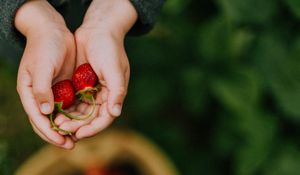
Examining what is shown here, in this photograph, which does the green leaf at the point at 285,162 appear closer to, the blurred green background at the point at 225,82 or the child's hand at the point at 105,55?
the blurred green background at the point at 225,82

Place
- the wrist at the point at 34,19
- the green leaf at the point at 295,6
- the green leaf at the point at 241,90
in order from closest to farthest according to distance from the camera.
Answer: the wrist at the point at 34,19, the green leaf at the point at 295,6, the green leaf at the point at 241,90

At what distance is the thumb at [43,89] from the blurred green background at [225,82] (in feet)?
1.44

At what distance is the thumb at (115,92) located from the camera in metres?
0.90

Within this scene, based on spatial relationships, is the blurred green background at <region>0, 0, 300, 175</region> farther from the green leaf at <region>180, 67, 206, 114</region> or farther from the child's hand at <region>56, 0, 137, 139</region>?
the child's hand at <region>56, 0, 137, 139</region>

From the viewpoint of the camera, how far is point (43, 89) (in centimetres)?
89

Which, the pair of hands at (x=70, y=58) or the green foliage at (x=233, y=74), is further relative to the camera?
the green foliage at (x=233, y=74)

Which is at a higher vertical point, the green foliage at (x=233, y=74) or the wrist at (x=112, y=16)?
the wrist at (x=112, y=16)

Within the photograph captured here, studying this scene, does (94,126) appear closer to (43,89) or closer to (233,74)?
(43,89)

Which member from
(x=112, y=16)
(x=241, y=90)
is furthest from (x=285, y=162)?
(x=112, y=16)

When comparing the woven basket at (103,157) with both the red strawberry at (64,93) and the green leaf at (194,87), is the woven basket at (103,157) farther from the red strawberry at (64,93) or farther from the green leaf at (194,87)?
the red strawberry at (64,93)

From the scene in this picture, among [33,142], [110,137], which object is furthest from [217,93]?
[33,142]

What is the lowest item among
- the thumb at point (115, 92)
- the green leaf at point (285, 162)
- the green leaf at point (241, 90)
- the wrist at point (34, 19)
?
the green leaf at point (285, 162)

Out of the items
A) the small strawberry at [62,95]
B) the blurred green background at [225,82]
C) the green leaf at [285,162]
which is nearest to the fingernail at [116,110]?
the small strawberry at [62,95]

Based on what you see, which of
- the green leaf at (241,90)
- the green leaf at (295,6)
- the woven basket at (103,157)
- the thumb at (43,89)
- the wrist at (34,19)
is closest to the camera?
the thumb at (43,89)
